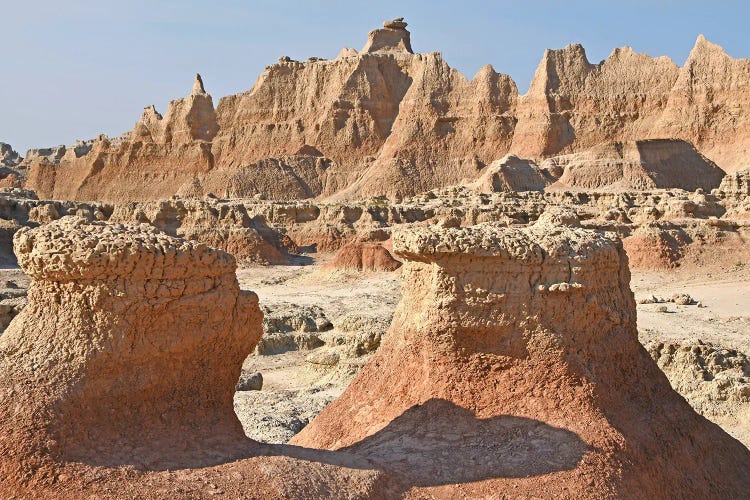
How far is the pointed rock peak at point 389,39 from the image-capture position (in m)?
65.4

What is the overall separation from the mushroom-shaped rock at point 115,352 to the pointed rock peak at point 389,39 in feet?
205

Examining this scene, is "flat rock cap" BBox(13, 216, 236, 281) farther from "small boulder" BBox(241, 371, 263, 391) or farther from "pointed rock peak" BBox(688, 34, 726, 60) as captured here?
"pointed rock peak" BBox(688, 34, 726, 60)

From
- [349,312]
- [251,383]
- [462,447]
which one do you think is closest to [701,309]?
[349,312]

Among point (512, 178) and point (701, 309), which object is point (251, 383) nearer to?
point (701, 309)

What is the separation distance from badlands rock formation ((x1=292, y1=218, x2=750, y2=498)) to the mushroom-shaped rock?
133 centimetres

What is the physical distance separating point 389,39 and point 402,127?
11.6 metres

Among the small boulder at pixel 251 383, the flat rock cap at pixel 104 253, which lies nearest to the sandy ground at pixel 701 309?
the small boulder at pixel 251 383

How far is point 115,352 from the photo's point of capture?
440 cm

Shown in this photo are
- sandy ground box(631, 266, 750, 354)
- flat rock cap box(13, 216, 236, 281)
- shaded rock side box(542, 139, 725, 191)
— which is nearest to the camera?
flat rock cap box(13, 216, 236, 281)

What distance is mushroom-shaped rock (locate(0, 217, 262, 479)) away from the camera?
410 centimetres

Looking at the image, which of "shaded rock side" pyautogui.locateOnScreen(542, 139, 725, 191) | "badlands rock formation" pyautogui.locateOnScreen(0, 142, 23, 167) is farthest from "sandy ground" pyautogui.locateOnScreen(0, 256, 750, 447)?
"badlands rock formation" pyautogui.locateOnScreen(0, 142, 23, 167)

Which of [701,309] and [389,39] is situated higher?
[389,39]

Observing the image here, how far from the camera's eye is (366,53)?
6116cm

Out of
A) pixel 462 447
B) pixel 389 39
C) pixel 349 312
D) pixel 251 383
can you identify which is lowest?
pixel 251 383
